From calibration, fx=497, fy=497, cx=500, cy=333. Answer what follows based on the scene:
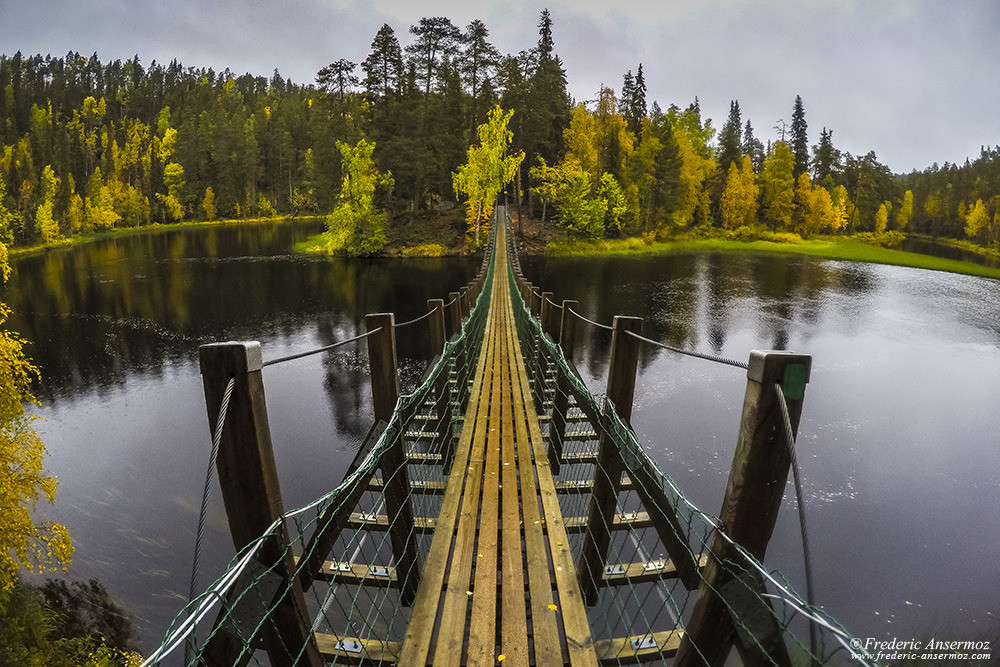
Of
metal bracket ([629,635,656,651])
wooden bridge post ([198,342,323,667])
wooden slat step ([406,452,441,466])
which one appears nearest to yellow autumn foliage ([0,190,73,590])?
wooden slat step ([406,452,441,466])

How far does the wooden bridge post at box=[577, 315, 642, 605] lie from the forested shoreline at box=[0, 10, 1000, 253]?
3668cm

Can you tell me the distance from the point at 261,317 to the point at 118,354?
19.7 ft

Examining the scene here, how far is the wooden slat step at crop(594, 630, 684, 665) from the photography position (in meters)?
2.85

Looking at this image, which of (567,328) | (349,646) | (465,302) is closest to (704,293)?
(465,302)

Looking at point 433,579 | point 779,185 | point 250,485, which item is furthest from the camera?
point 779,185

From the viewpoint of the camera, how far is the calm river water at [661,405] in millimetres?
8477

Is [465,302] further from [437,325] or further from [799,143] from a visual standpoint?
[799,143]

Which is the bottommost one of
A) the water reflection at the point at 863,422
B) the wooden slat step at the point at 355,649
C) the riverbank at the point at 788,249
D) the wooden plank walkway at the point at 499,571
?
the water reflection at the point at 863,422

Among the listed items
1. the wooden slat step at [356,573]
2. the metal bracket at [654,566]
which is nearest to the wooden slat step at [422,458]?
the wooden slat step at [356,573]

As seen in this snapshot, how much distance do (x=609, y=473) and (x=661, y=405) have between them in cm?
1103

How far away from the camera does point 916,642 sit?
693 centimetres

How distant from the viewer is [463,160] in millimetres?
42531

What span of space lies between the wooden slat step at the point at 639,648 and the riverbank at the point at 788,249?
131 ft

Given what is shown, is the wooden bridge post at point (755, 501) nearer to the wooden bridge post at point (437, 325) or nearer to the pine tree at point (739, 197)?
the wooden bridge post at point (437, 325)
